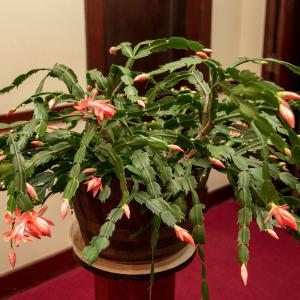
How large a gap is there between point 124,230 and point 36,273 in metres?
1.34

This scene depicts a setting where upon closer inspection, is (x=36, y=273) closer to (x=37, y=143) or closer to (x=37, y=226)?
(x=37, y=143)

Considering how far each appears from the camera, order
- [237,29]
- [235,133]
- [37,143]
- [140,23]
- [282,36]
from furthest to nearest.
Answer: [237,29] < [282,36] < [140,23] < [235,133] < [37,143]

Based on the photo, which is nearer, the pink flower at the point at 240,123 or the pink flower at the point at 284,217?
the pink flower at the point at 284,217

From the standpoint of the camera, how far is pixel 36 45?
1.79 metres

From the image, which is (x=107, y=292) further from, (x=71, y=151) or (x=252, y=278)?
(x=252, y=278)

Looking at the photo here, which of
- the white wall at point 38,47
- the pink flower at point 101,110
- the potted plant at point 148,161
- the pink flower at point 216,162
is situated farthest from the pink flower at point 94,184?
the white wall at point 38,47

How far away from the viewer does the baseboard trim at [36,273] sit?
1.90m

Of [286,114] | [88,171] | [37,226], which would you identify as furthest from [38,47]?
[286,114]

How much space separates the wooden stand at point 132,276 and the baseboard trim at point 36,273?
35.7 inches

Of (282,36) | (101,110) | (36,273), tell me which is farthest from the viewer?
(282,36)

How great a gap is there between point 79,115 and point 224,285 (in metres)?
1.38

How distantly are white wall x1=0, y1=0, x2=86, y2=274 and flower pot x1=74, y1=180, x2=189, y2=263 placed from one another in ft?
3.40

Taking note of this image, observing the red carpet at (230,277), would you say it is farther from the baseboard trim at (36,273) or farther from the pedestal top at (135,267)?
the pedestal top at (135,267)

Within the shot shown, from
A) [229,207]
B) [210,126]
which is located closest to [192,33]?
[229,207]
